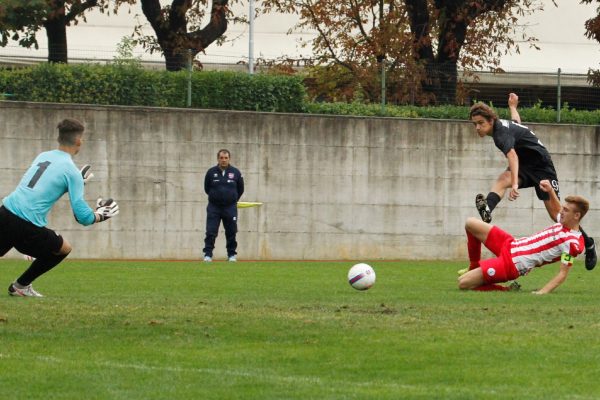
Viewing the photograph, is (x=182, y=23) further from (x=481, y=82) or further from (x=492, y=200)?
(x=492, y=200)

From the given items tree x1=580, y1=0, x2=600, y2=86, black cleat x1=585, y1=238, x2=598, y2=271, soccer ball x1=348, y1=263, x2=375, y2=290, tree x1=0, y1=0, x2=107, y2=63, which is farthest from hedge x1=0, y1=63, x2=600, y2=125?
soccer ball x1=348, y1=263, x2=375, y2=290

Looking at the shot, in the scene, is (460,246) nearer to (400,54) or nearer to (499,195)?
(400,54)

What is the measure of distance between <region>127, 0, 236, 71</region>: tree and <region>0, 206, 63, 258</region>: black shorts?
1735 centimetres

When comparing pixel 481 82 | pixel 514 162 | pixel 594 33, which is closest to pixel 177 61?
pixel 481 82

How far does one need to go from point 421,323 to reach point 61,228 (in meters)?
15.9

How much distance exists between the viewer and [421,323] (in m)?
10.8

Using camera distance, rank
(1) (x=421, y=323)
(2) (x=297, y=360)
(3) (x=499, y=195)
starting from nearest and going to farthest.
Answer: (2) (x=297, y=360) < (1) (x=421, y=323) < (3) (x=499, y=195)

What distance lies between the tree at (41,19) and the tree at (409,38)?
18.0 feet

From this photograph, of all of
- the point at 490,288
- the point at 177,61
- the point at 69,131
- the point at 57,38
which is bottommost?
the point at 490,288

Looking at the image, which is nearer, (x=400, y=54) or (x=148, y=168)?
(x=148, y=168)

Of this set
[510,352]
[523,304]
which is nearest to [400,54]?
[523,304]

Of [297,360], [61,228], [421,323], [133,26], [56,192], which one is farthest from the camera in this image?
[133,26]

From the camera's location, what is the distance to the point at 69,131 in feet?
40.2

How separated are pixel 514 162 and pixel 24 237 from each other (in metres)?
6.25
